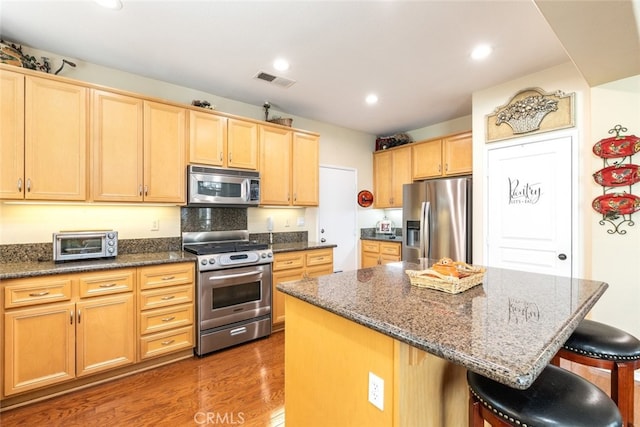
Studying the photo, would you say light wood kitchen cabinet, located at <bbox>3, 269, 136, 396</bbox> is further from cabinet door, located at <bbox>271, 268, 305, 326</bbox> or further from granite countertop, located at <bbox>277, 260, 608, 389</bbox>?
granite countertop, located at <bbox>277, 260, 608, 389</bbox>

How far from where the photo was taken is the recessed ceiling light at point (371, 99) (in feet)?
11.2

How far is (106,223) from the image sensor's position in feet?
8.96

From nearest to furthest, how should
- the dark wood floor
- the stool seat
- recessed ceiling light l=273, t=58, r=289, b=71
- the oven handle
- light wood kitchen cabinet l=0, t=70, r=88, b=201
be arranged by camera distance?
1. the stool seat
2. the dark wood floor
3. light wood kitchen cabinet l=0, t=70, r=88, b=201
4. recessed ceiling light l=273, t=58, r=289, b=71
5. the oven handle

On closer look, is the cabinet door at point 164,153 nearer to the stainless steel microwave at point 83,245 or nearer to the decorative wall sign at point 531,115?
the stainless steel microwave at point 83,245

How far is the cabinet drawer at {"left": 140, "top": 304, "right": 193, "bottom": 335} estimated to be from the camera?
244 centimetres

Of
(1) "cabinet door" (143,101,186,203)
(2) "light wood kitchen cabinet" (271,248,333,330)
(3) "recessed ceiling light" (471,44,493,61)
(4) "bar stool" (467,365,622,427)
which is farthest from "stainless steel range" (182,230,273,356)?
(3) "recessed ceiling light" (471,44,493,61)

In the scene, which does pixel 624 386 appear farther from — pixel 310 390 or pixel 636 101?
pixel 636 101

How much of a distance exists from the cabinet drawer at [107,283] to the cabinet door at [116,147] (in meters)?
0.66

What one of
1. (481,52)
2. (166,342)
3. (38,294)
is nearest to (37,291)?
(38,294)

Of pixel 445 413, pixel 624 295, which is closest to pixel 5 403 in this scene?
pixel 445 413

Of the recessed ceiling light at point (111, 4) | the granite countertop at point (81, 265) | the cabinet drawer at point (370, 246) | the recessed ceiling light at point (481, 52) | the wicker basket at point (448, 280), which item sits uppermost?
the recessed ceiling light at point (111, 4)

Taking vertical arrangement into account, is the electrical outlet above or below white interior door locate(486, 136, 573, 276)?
below

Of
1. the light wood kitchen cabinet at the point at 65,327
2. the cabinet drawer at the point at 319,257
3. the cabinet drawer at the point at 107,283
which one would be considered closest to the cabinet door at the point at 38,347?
the light wood kitchen cabinet at the point at 65,327

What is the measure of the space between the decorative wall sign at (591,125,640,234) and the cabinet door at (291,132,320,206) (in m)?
2.76
